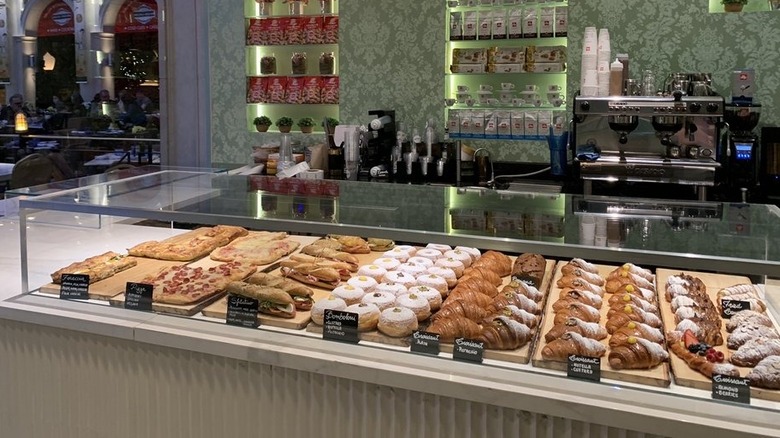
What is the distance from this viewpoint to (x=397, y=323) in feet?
6.76

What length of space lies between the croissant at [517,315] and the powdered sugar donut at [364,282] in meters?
0.46

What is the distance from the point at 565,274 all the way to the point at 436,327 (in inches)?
28.2

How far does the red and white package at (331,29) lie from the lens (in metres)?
6.04

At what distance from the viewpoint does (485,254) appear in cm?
278

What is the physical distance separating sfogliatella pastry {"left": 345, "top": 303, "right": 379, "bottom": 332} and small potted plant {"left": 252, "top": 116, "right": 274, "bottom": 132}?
4408 mm

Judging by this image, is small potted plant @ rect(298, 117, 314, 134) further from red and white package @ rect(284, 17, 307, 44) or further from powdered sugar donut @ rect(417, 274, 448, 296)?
powdered sugar donut @ rect(417, 274, 448, 296)

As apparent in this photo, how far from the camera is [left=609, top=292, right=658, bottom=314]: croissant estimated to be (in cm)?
220

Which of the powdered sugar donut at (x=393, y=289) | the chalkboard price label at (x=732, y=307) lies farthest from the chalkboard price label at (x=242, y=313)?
the chalkboard price label at (x=732, y=307)

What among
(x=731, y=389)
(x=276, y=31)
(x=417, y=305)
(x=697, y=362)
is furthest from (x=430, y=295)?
(x=276, y=31)

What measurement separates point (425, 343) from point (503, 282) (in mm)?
662

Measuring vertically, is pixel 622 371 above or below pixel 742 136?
below

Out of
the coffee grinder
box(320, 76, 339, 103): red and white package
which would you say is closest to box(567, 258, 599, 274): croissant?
the coffee grinder

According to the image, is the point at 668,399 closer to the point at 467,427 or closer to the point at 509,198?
the point at 467,427

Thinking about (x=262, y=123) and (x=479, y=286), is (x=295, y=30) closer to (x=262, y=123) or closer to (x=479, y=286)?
(x=262, y=123)
